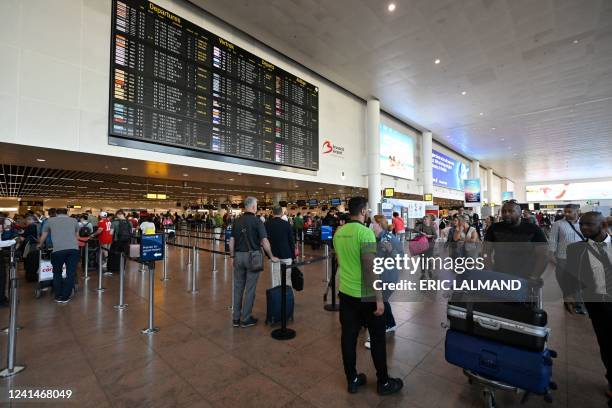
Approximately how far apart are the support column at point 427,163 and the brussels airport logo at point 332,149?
8.51 meters

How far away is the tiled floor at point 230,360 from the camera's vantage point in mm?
2309

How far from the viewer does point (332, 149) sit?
1166 centimetres

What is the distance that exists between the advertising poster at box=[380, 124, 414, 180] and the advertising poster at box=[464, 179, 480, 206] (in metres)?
8.44

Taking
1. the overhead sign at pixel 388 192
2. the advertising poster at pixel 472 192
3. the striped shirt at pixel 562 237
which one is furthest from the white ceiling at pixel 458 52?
the striped shirt at pixel 562 237

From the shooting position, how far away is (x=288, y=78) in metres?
9.77

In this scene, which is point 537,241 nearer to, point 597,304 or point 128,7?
point 597,304

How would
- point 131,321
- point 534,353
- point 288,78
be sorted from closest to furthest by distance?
point 534,353 → point 131,321 → point 288,78

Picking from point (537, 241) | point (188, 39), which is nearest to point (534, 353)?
point (537, 241)

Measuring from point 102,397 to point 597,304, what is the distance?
411 cm

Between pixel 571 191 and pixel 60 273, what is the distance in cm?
5251

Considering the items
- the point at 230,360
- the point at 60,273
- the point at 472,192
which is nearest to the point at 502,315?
the point at 230,360

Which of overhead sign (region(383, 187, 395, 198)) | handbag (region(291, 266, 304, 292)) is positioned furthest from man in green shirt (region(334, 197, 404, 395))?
overhead sign (region(383, 187, 395, 198))

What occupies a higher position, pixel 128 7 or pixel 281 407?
pixel 128 7

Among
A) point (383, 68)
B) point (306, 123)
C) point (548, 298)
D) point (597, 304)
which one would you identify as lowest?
point (548, 298)
